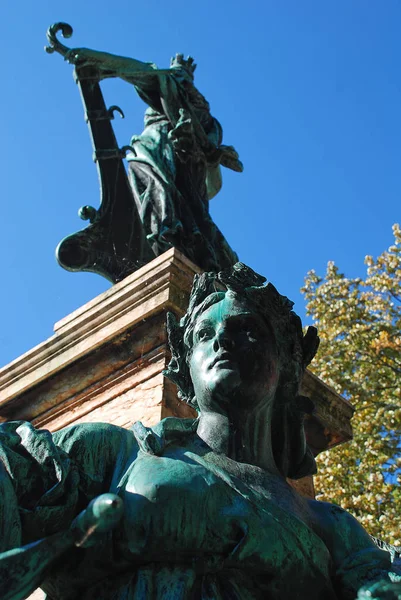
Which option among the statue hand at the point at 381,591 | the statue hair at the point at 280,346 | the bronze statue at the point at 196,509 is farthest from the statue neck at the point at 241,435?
the statue hand at the point at 381,591

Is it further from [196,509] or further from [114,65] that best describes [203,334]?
[114,65]

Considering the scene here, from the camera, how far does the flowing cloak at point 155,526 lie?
216cm

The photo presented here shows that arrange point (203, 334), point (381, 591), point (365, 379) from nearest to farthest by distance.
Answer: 1. point (381, 591)
2. point (203, 334)
3. point (365, 379)

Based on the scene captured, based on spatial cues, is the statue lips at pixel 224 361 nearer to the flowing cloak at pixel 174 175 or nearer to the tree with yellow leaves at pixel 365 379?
the flowing cloak at pixel 174 175

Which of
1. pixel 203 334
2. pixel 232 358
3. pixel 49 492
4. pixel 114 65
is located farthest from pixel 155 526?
→ pixel 114 65

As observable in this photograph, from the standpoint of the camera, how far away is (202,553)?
221 centimetres

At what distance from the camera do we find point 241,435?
266 cm

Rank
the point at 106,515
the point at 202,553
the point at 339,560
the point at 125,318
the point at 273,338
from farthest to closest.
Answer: the point at 125,318 → the point at 273,338 → the point at 339,560 → the point at 202,553 → the point at 106,515

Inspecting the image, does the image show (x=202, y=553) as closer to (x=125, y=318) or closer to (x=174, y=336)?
(x=174, y=336)

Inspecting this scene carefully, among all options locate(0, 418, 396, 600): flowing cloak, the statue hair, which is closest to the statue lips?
the statue hair

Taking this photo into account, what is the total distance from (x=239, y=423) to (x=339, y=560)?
1.65 feet

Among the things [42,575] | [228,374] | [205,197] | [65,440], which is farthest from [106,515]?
[205,197]

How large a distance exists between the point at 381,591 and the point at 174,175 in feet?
13.8

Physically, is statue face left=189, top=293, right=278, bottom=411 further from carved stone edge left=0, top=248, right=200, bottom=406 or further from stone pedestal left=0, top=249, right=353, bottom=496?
carved stone edge left=0, top=248, right=200, bottom=406
